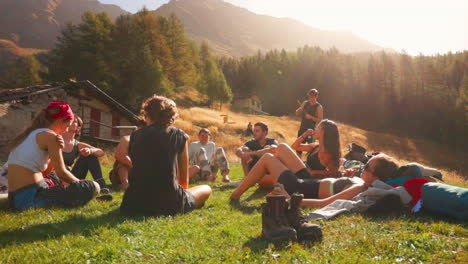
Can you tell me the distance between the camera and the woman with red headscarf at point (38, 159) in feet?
13.6

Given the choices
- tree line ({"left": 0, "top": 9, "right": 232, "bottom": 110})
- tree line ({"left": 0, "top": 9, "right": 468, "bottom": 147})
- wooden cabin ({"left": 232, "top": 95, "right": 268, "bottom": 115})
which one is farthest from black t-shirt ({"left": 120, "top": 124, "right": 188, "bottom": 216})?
wooden cabin ({"left": 232, "top": 95, "right": 268, "bottom": 115})

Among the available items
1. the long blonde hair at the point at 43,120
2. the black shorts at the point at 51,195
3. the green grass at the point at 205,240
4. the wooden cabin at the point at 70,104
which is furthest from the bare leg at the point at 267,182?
the wooden cabin at the point at 70,104

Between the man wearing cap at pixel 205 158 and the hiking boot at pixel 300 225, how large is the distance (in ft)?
17.4

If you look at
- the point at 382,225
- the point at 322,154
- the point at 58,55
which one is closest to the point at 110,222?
the point at 382,225

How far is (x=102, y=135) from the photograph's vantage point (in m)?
26.0

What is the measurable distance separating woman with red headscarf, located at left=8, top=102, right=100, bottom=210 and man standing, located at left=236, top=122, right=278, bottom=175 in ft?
12.5

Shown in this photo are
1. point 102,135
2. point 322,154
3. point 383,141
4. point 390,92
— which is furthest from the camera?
point 390,92

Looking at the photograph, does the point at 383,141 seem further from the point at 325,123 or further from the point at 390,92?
the point at 325,123

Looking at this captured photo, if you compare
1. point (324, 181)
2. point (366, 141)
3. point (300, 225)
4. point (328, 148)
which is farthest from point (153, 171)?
point (366, 141)

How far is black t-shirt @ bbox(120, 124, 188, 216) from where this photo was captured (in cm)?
404

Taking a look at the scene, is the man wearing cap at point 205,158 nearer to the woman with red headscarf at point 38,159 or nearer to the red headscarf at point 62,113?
the woman with red headscarf at point 38,159

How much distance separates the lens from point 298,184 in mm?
4887

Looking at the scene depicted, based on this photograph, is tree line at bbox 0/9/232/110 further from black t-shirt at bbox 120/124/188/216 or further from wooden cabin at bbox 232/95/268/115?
black t-shirt at bbox 120/124/188/216

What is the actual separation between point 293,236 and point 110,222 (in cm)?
234
